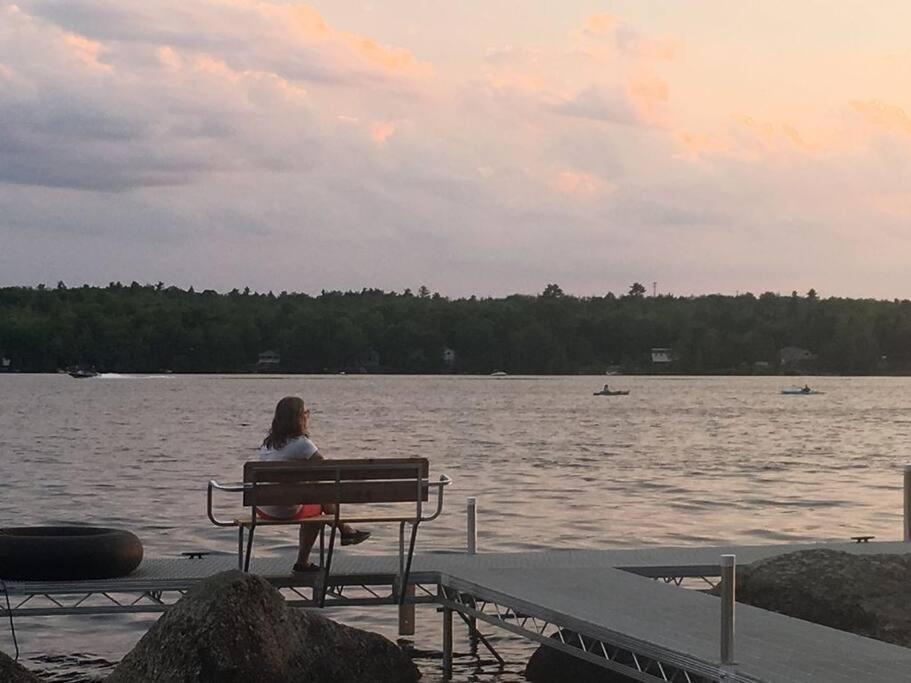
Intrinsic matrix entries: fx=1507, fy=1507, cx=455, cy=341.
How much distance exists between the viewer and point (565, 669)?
11477mm

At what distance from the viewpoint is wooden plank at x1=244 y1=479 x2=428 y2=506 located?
1046 centimetres

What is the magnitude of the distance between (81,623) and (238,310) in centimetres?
14383

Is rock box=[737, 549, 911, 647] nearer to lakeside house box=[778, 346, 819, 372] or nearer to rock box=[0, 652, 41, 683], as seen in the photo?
rock box=[0, 652, 41, 683]

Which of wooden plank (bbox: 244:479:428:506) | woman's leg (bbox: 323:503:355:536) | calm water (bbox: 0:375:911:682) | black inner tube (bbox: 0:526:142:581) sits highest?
wooden plank (bbox: 244:479:428:506)

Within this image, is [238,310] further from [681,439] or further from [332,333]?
[681,439]

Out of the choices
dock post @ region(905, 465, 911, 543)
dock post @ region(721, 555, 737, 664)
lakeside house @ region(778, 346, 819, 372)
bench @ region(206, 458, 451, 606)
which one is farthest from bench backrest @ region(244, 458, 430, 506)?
lakeside house @ region(778, 346, 819, 372)

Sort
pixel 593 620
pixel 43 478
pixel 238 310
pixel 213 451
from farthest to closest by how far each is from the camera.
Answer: pixel 238 310, pixel 213 451, pixel 43 478, pixel 593 620

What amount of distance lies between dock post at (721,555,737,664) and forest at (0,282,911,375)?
145 meters

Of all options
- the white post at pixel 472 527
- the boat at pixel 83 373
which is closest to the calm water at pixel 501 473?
the white post at pixel 472 527

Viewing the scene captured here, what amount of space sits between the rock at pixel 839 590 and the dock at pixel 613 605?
0.44 metres

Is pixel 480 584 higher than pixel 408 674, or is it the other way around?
pixel 480 584

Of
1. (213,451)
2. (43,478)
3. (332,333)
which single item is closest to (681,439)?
(213,451)

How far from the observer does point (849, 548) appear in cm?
1352

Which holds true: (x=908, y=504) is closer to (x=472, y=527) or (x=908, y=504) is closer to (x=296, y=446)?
(x=472, y=527)
